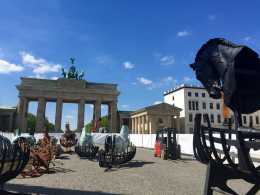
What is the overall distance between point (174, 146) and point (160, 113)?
204ft

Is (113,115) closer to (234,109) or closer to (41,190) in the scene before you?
(41,190)

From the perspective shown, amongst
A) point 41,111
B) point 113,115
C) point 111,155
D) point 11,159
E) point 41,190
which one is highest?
point 41,111

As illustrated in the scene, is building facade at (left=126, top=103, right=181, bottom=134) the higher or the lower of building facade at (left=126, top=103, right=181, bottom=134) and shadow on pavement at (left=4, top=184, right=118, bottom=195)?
the higher

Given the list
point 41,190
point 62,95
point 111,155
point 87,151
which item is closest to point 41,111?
point 62,95

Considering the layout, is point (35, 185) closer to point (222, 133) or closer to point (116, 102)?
point (222, 133)

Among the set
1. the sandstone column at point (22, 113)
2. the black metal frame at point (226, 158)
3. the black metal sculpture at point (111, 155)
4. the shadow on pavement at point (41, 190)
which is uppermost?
the sandstone column at point (22, 113)

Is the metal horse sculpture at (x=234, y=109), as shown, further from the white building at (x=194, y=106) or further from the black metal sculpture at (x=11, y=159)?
the white building at (x=194, y=106)

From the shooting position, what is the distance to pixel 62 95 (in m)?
76.9

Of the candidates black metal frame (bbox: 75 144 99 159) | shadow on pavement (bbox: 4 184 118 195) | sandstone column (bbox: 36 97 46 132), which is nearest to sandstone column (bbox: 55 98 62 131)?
sandstone column (bbox: 36 97 46 132)

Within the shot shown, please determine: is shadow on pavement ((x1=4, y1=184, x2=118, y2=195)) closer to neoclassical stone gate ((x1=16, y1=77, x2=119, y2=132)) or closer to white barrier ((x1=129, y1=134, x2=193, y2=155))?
white barrier ((x1=129, y1=134, x2=193, y2=155))

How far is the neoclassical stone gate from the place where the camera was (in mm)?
74250

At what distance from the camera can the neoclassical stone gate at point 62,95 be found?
2923 inches

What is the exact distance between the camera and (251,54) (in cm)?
452

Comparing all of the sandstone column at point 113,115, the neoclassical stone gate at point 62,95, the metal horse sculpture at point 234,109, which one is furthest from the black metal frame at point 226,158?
the sandstone column at point 113,115
